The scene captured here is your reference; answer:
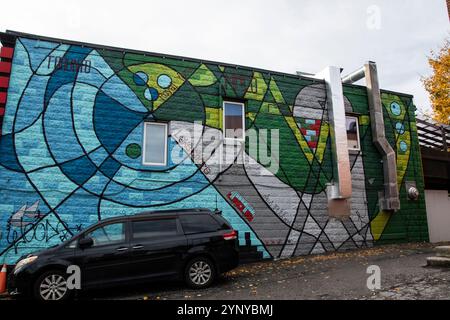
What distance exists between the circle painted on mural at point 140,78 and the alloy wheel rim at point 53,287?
6.13 meters

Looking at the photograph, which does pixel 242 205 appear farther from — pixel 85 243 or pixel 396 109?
pixel 396 109

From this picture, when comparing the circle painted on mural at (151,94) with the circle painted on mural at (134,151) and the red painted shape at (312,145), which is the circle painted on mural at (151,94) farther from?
the red painted shape at (312,145)

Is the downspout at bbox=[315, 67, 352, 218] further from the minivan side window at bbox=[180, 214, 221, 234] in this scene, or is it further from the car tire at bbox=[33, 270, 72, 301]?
the car tire at bbox=[33, 270, 72, 301]

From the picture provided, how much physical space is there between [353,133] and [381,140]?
1.02 m

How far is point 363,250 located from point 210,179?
5.76m

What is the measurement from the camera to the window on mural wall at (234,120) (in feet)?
39.3

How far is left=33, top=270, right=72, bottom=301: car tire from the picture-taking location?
680 cm

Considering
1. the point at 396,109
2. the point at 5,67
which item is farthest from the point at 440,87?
the point at 5,67

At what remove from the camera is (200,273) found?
7.76m

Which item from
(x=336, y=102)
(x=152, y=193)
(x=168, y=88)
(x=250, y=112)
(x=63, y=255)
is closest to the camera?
(x=63, y=255)

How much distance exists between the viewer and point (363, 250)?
12.4m

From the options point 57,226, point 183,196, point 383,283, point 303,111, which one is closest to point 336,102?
point 303,111

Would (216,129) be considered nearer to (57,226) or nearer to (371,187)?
(57,226)

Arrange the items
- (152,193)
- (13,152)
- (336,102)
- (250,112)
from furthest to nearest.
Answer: (336,102) → (250,112) → (152,193) → (13,152)
